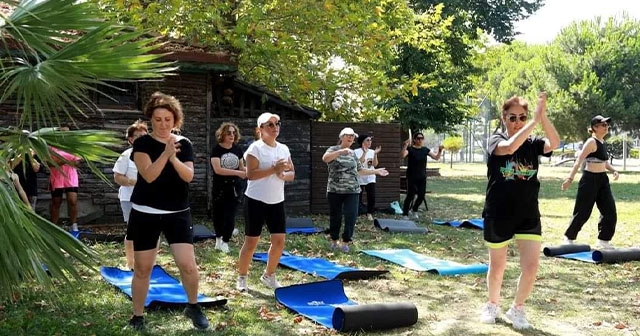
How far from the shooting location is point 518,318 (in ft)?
18.1

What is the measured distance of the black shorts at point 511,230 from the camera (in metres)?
5.45

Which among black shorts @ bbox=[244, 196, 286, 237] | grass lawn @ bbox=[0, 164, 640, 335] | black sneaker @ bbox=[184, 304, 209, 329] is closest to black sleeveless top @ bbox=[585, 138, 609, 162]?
grass lawn @ bbox=[0, 164, 640, 335]

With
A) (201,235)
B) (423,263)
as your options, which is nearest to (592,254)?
(423,263)

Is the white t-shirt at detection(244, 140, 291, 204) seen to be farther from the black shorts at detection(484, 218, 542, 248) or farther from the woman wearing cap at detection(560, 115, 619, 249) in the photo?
the woman wearing cap at detection(560, 115, 619, 249)

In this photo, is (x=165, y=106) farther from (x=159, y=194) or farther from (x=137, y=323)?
(x=137, y=323)

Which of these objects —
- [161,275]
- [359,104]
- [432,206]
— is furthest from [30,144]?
[432,206]

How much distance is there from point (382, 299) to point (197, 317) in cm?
207

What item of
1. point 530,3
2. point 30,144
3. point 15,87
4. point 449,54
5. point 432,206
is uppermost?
point 530,3

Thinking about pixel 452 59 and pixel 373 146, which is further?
pixel 452 59

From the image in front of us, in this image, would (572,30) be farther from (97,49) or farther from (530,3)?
(97,49)

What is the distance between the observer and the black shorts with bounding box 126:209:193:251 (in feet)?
16.4

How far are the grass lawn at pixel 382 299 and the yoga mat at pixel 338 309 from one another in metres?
0.10

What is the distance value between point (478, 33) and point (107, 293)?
1007 inches

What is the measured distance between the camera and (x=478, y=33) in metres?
29.5
